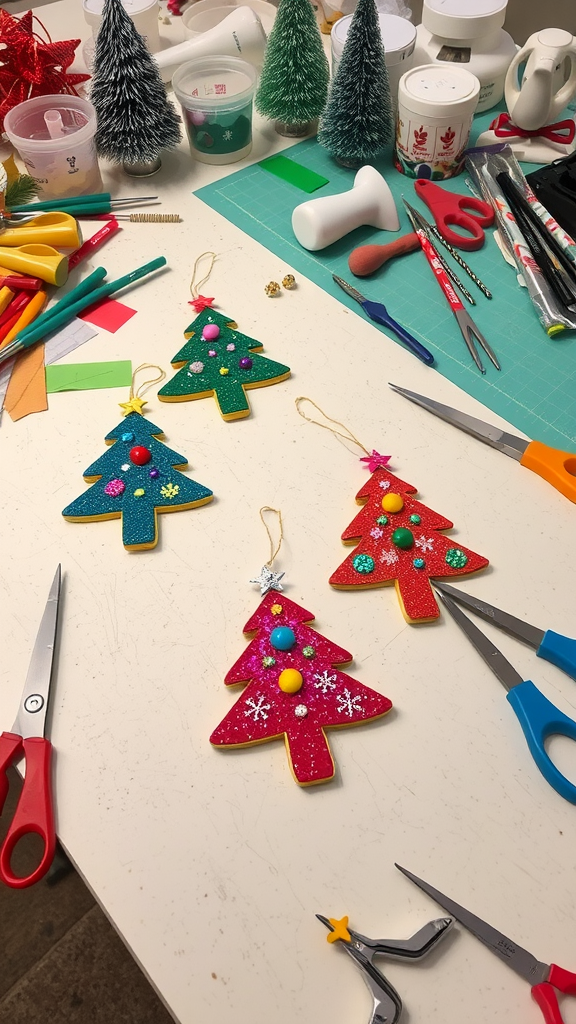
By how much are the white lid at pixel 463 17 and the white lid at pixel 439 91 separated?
0.43ft

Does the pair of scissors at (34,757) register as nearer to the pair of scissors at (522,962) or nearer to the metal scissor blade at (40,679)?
the metal scissor blade at (40,679)

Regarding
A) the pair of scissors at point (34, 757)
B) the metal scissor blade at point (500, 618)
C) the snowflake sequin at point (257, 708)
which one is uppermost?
the metal scissor blade at point (500, 618)

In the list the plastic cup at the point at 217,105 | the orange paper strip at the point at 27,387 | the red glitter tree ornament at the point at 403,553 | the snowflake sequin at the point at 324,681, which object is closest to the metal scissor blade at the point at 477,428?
the red glitter tree ornament at the point at 403,553

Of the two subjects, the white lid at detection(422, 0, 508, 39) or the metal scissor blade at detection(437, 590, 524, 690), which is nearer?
the metal scissor blade at detection(437, 590, 524, 690)

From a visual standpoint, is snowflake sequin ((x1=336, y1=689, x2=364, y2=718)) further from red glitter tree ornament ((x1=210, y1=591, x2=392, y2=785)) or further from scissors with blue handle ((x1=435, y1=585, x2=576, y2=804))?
scissors with blue handle ((x1=435, y1=585, x2=576, y2=804))

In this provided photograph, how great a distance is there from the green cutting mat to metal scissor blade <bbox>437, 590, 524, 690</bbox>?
0.26 metres

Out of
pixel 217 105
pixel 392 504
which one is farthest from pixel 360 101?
pixel 392 504

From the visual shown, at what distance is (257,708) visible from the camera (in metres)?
0.61

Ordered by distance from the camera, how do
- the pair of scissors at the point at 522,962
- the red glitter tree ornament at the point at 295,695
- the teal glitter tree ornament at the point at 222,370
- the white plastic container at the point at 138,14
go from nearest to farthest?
the pair of scissors at the point at 522,962 → the red glitter tree ornament at the point at 295,695 → the teal glitter tree ornament at the point at 222,370 → the white plastic container at the point at 138,14

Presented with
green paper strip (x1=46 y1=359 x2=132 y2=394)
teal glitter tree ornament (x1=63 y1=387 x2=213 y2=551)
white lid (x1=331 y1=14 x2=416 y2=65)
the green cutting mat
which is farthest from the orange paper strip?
white lid (x1=331 y1=14 x2=416 y2=65)

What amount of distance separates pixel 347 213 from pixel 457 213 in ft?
0.55

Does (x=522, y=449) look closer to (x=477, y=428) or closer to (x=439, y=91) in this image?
(x=477, y=428)

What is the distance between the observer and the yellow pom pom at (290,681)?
619mm

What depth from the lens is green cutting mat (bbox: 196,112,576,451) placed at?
0.85m
